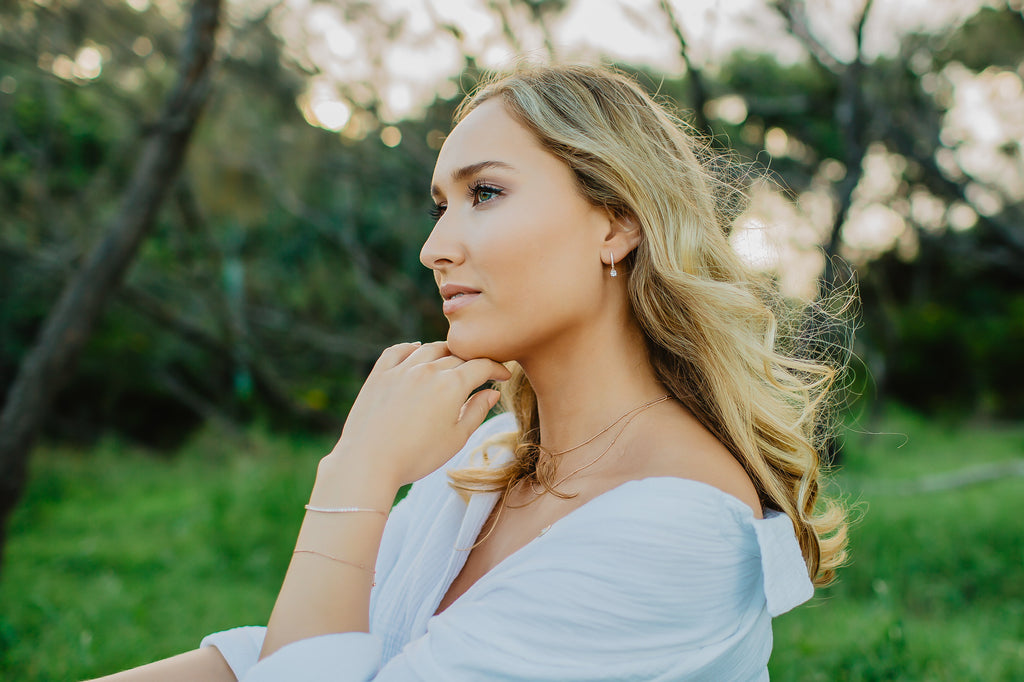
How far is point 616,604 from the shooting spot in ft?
3.79

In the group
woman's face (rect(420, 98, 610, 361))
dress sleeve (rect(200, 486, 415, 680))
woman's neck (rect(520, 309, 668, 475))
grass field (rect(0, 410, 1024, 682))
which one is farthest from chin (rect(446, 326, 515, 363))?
A: grass field (rect(0, 410, 1024, 682))

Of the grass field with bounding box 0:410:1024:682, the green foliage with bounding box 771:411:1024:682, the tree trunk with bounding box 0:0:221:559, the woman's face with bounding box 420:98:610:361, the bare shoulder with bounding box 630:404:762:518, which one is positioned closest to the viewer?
the bare shoulder with bounding box 630:404:762:518

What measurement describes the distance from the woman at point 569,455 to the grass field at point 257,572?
4.12 ft

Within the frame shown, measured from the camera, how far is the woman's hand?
1.38 meters

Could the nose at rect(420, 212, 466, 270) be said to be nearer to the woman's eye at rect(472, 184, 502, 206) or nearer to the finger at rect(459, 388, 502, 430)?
the woman's eye at rect(472, 184, 502, 206)

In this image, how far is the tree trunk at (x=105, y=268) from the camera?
3967 mm

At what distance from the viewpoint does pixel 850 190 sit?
3.85 metres

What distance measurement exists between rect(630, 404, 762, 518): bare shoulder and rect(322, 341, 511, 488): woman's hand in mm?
306

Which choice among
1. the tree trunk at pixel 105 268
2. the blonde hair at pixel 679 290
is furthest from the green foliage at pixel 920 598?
the tree trunk at pixel 105 268

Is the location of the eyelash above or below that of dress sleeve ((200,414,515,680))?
above

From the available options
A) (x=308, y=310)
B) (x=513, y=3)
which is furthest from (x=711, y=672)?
(x=308, y=310)

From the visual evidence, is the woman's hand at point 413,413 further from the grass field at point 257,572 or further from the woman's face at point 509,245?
the grass field at point 257,572

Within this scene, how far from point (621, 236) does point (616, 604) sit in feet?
2.58

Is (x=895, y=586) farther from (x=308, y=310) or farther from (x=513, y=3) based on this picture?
(x=308, y=310)
